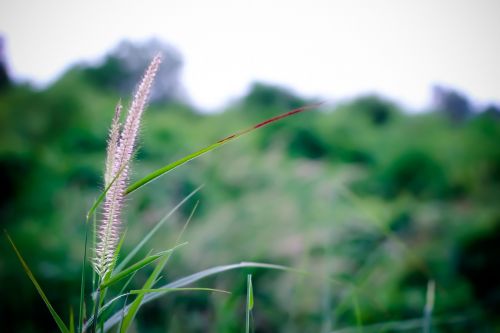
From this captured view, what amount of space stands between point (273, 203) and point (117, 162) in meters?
→ 3.50

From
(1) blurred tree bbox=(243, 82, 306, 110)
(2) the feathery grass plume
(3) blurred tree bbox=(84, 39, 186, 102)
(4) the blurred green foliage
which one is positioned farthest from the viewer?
(1) blurred tree bbox=(243, 82, 306, 110)

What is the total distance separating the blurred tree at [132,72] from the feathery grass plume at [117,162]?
4.17 metres

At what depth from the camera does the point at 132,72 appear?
16.6 feet

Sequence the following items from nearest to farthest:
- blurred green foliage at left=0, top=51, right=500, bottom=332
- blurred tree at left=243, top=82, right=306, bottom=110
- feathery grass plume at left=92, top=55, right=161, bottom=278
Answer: feathery grass plume at left=92, top=55, right=161, bottom=278 → blurred green foliage at left=0, top=51, right=500, bottom=332 → blurred tree at left=243, top=82, right=306, bottom=110

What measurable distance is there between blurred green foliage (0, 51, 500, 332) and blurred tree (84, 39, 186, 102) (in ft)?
0.18

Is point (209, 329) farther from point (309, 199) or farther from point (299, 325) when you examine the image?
point (309, 199)

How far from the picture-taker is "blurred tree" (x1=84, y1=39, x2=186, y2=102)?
4414 millimetres

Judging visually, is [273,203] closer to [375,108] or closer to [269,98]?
[269,98]

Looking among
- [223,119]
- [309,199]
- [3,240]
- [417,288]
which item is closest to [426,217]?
[417,288]

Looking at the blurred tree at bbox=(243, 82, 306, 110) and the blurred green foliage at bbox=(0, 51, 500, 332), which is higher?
the blurred tree at bbox=(243, 82, 306, 110)

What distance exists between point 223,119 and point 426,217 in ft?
10.9

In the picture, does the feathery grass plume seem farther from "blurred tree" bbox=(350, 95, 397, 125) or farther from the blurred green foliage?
"blurred tree" bbox=(350, 95, 397, 125)

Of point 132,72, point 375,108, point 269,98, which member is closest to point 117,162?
point 132,72

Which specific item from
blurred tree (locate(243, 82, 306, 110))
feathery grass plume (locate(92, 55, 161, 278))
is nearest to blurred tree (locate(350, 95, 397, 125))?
blurred tree (locate(243, 82, 306, 110))
